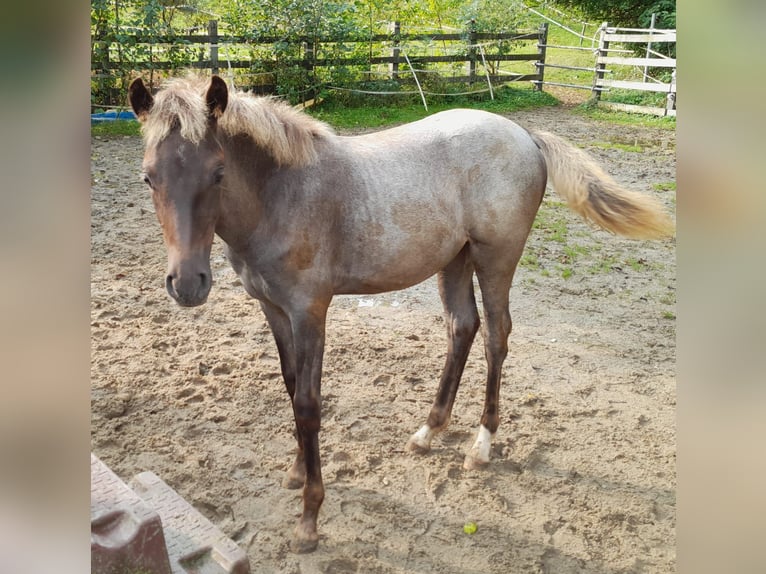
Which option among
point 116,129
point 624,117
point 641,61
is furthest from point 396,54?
point 116,129

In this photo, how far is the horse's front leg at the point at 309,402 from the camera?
2656 millimetres

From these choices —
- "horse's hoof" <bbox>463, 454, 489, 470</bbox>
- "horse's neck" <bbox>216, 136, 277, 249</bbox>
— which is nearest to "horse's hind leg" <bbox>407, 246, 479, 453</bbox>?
"horse's hoof" <bbox>463, 454, 489, 470</bbox>

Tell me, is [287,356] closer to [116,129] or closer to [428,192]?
[428,192]

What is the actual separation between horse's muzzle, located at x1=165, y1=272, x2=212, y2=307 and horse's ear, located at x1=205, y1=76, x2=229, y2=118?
22.4 inches

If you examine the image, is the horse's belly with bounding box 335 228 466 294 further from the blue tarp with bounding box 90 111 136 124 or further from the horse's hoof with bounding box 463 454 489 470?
the blue tarp with bounding box 90 111 136 124

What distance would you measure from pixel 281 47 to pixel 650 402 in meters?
9.86

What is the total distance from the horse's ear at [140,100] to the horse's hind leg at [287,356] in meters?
0.95

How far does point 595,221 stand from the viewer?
3.28 m

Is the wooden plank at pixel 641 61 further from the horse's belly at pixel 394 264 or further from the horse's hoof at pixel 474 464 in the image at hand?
the horse's hoof at pixel 474 464

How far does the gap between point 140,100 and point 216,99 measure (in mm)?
264

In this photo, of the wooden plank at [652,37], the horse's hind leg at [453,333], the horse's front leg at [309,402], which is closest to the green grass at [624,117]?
the wooden plank at [652,37]
